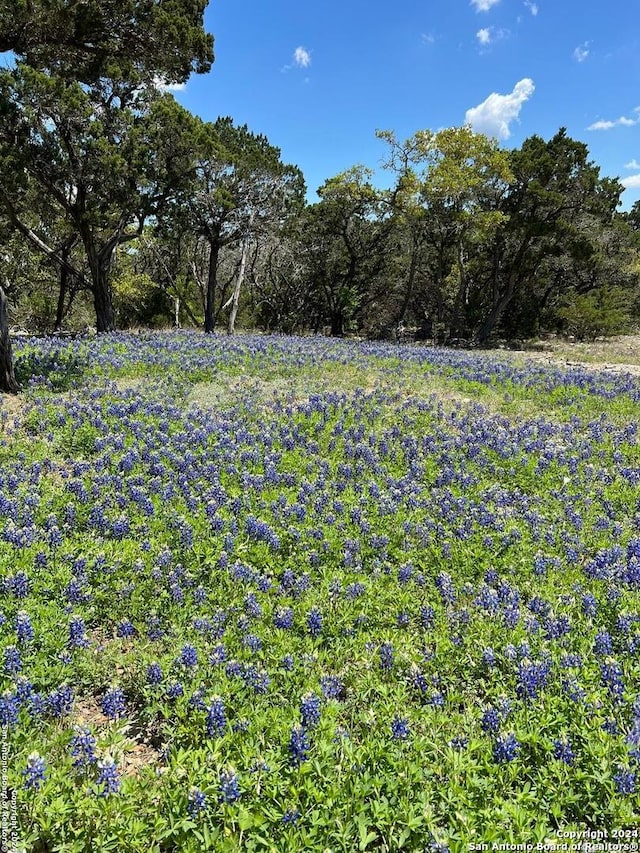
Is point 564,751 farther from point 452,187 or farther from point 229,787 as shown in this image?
point 452,187

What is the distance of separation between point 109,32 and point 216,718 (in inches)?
504

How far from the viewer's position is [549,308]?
36.4m

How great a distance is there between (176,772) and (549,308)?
39.3 m

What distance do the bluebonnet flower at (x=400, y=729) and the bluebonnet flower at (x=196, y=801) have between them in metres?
1.12

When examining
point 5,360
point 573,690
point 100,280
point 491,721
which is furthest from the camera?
point 100,280

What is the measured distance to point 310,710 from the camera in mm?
3006

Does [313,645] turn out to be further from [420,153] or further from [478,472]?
[420,153]

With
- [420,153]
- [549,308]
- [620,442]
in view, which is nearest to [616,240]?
[549,308]

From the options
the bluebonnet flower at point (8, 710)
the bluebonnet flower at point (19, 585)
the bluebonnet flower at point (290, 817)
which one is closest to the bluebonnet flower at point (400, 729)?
the bluebonnet flower at point (290, 817)

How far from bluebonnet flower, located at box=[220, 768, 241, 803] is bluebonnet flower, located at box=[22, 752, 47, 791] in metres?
0.93

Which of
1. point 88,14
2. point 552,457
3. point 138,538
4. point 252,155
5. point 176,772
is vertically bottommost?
point 176,772

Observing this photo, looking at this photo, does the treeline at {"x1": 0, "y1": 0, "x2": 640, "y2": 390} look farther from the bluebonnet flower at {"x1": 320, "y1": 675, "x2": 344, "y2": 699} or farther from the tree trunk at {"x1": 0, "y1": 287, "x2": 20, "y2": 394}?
the bluebonnet flower at {"x1": 320, "y1": 675, "x2": 344, "y2": 699}

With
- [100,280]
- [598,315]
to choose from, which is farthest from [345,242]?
[100,280]

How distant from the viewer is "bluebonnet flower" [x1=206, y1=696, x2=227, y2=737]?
299cm
